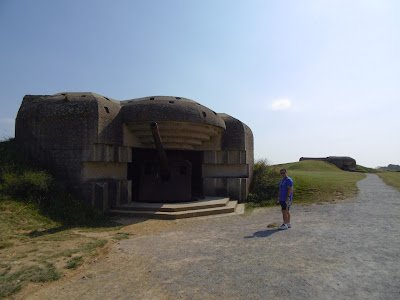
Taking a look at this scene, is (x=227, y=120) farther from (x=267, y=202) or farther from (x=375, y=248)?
(x=375, y=248)

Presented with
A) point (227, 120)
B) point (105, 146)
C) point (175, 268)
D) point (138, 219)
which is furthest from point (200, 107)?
point (175, 268)

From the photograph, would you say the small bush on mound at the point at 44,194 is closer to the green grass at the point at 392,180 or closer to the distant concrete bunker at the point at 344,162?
the green grass at the point at 392,180

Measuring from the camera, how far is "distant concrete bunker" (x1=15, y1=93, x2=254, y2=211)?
7461 mm

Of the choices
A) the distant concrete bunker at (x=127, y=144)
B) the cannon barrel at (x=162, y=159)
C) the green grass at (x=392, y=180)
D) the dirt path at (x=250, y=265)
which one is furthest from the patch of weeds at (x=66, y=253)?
the green grass at (x=392, y=180)

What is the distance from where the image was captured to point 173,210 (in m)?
7.42

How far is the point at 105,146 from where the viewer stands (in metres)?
7.79

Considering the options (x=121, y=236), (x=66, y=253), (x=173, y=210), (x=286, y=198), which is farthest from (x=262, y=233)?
(x=66, y=253)

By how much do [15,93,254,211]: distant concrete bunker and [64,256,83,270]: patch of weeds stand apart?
3.65m

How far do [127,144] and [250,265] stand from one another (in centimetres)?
598

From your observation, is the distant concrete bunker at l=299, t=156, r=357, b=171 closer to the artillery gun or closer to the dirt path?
the artillery gun

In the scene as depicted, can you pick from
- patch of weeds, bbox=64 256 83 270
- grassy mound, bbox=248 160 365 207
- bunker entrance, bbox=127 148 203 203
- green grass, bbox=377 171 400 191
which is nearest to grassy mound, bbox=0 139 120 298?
patch of weeds, bbox=64 256 83 270

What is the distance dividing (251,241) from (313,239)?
3.29 feet

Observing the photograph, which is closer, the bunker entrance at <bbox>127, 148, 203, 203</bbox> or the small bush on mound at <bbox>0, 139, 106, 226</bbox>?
the small bush on mound at <bbox>0, 139, 106, 226</bbox>

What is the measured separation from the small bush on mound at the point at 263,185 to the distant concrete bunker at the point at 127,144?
0.43 meters
